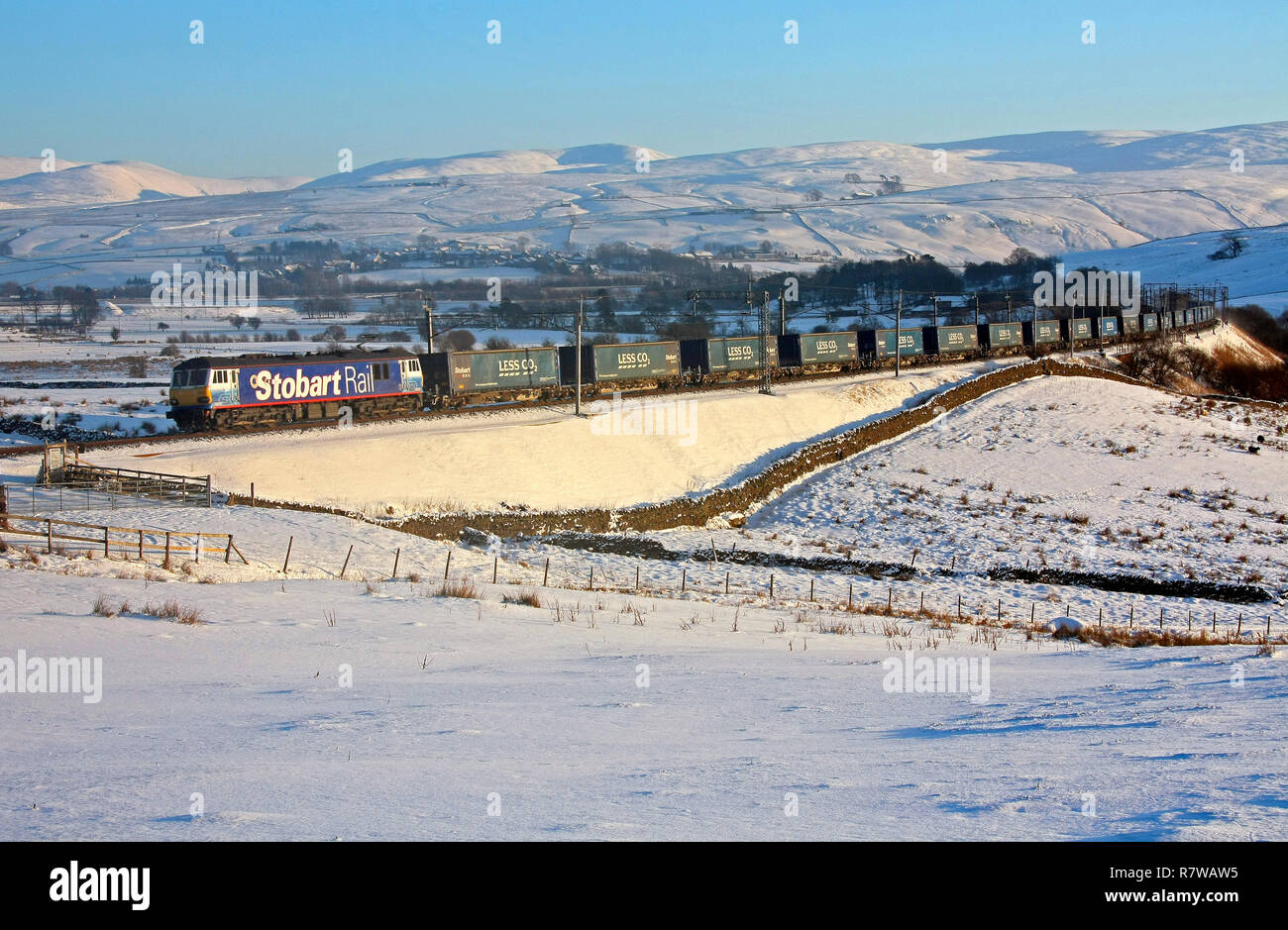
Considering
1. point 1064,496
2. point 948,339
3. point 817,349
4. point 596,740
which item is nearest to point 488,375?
point 817,349

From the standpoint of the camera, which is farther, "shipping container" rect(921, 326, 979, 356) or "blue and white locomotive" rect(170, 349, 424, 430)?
"shipping container" rect(921, 326, 979, 356)

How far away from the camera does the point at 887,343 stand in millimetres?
75312

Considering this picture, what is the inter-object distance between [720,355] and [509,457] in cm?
2624

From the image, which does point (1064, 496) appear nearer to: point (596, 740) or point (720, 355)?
point (720, 355)

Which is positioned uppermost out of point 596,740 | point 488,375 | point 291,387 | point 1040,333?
point 1040,333

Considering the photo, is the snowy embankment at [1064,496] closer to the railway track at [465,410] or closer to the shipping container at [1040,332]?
the railway track at [465,410]

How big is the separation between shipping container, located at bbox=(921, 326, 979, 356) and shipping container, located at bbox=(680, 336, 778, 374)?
17781 millimetres

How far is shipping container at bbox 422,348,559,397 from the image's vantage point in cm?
5098

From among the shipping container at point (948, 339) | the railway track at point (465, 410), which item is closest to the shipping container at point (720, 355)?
the railway track at point (465, 410)

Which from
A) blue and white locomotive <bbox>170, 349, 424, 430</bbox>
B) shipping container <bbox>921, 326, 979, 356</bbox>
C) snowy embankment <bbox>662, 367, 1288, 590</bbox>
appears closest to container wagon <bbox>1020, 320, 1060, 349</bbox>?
shipping container <bbox>921, 326, 979, 356</bbox>

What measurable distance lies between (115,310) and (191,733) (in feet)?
526

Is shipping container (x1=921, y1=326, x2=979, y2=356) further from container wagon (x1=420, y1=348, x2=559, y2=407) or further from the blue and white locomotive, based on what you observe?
the blue and white locomotive
